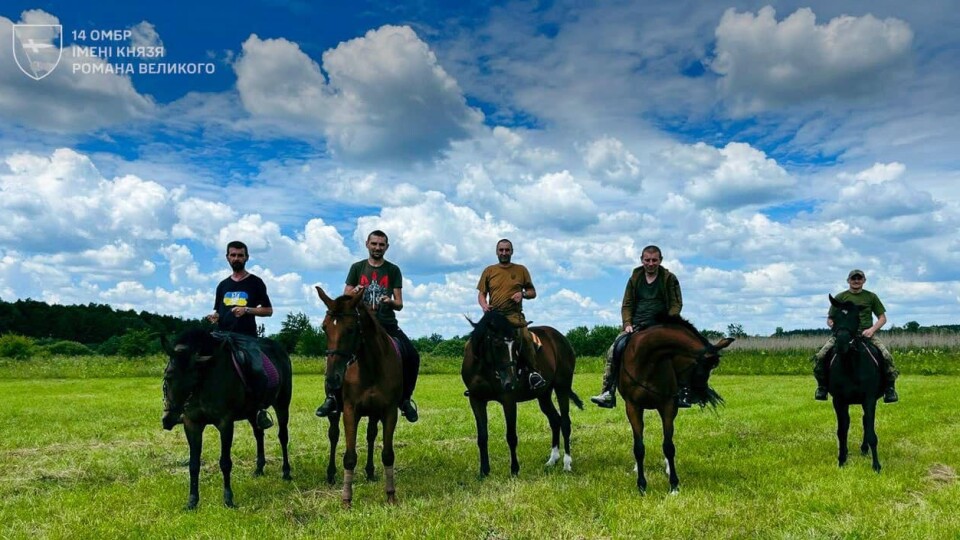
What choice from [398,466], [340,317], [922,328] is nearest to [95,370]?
[398,466]

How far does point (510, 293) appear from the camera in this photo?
32.0 ft

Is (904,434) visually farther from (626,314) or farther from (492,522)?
(492,522)

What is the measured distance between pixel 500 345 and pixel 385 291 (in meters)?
1.70

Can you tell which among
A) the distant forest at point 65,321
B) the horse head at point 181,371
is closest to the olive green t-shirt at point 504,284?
the horse head at point 181,371

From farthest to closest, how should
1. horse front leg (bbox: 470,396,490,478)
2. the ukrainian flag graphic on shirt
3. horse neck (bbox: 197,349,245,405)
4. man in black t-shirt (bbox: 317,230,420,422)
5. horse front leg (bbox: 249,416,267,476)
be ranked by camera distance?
1. horse front leg (bbox: 249,416,267,476)
2. horse front leg (bbox: 470,396,490,478)
3. the ukrainian flag graphic on shirt
4. man in black t-shirt (bbox: 317,230,420,422)
5. horse neck (bbox: 197,349,245,405)

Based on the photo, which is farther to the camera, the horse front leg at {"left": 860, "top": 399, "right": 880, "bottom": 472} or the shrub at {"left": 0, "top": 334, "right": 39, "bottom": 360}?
the shrub at {"left": 0, "top": 334, "right": 39, "bottom": 360}

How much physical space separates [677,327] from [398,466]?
4.81 meters

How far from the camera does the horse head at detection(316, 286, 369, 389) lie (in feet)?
22.9

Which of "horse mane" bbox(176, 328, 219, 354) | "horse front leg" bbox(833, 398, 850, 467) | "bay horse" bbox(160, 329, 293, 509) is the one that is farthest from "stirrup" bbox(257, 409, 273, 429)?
"horse front leg" bbox(833, 398, 850, 467)

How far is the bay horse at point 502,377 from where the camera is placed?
888 cm

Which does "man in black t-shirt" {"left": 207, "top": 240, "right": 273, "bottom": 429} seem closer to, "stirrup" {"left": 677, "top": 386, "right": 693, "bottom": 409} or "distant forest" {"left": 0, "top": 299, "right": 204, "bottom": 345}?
"stirrup" {"left": 677, "top": 386, "right": 693, "bottom": 409}

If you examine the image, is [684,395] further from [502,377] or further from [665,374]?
[502,377]

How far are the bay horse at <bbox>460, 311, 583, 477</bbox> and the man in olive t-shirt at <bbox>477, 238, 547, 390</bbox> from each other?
0.34 m

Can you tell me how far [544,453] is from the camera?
37.1ft
